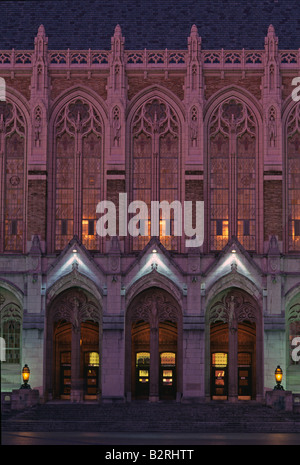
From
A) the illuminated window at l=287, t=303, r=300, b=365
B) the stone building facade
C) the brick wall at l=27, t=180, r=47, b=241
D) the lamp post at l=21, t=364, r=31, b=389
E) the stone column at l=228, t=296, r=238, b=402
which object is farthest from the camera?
the brick wall at l=27, t=180, r=47, b=241

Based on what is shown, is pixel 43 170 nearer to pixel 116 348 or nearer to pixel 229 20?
pixel 116 348

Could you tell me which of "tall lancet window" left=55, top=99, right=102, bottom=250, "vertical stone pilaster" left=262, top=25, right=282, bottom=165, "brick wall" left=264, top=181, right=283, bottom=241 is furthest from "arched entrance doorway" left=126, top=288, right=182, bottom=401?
"vertical stone pilaster" left=262, top=25, right=282, bottom=165

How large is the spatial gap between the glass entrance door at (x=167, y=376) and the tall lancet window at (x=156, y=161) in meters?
6.17

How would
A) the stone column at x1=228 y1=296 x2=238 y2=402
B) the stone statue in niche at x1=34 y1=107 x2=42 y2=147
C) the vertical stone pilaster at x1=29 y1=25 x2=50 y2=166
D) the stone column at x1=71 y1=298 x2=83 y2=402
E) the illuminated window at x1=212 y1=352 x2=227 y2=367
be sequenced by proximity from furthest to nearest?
1. the illuminated window at x1=212 y1=352 x2=227 y2=367
2. the stone statue in niche at x1=34 y1=107 x2=42 y2=147
3. the vertical stone pilaster at x1=29 y1=25 x2=50 y2=166
4. the stone column at x1=71 y1=298 x2=83 y2=402
5. the stone column at x1=228 y1=296 x2=238 y2=402

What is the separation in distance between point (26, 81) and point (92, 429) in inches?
829

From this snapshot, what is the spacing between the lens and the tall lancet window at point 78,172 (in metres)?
50.3

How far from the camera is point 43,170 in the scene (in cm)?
4959

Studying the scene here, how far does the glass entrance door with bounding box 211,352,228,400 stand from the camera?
49.9 m

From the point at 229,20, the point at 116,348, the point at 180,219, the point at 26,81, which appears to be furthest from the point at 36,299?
the point at 229,20

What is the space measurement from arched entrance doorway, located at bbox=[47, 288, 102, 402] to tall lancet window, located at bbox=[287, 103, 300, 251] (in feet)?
38.3

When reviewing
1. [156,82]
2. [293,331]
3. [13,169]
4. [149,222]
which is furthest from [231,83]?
[293,331]

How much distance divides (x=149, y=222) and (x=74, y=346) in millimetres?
8058

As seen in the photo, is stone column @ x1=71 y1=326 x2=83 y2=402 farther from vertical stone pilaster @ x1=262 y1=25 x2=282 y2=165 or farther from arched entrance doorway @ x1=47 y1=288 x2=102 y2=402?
vertical stone pilaster @ x1=262 y1=25 x2=282 y2=165

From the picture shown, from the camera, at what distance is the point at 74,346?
158 feet
